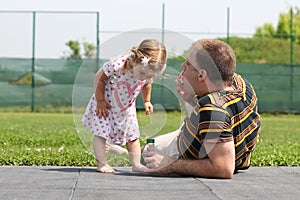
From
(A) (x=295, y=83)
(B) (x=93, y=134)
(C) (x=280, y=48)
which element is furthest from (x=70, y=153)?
(C) (x=280, y=48)

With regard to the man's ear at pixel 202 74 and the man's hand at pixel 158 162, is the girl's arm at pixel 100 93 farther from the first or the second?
the man's ear at pixel 202 74

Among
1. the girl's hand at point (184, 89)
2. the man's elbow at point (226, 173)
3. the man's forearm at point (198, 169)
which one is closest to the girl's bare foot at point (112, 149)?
the man's forearm at point (198, 169)

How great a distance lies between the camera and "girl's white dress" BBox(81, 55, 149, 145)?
4965 millimetres

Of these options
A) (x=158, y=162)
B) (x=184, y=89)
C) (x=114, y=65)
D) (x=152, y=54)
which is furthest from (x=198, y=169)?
(x=114, y=65)

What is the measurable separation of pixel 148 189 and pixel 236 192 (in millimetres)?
549

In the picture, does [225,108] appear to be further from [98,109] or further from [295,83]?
[295,83]

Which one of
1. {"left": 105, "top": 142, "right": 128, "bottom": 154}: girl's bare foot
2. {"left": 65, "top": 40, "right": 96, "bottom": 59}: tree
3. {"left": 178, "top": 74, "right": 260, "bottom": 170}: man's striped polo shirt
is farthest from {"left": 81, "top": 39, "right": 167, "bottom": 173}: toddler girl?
{"left": 65, "top": 40, "right": 96, "bottom": 59}: tree

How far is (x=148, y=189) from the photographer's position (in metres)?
4.10

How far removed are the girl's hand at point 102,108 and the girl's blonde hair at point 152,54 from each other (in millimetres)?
447

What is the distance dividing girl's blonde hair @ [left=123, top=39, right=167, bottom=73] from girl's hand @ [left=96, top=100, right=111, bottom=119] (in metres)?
0.45

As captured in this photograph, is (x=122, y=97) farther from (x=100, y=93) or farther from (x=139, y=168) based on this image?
(x=139, y=168)

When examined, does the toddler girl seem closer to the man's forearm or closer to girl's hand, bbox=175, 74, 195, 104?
girl's hand, bbox=175, 74, 195, 104

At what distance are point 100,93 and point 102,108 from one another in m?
0.14

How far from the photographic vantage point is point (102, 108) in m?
5.07
